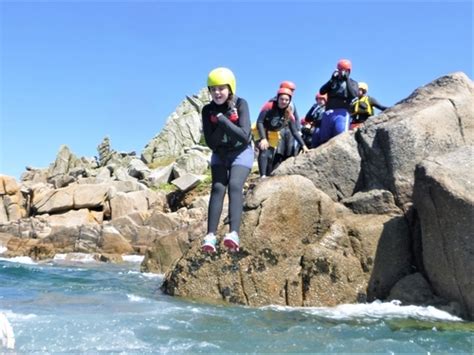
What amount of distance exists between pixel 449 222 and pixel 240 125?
3291 millimetres

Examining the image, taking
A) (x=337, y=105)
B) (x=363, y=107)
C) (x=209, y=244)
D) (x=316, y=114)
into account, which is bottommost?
(x=209, y=244)

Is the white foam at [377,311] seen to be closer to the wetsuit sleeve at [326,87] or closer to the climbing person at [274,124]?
the climbing person at [274,124]

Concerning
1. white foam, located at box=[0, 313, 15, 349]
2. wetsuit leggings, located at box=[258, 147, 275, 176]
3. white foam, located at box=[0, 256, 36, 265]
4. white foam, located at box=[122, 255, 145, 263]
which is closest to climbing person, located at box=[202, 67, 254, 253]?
white foam, located at box=[0, 313, 15, 349]

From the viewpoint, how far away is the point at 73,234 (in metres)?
21.7

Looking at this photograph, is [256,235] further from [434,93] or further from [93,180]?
[93,180]

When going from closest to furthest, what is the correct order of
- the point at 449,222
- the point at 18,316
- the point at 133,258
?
the point at 18,316 < the point at 449,222 < the point at 133,258

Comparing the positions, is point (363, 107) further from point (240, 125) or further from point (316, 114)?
point (240, 125)

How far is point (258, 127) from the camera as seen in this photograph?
31.8ft

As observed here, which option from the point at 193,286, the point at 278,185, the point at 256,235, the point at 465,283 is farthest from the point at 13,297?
the point at 465,283

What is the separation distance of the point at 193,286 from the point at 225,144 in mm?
3177

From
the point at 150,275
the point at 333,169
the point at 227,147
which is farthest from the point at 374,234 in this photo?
the point at 150,275

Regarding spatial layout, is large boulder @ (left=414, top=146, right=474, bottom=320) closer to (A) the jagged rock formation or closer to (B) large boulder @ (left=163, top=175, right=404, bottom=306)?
(A) the jagged rock formation

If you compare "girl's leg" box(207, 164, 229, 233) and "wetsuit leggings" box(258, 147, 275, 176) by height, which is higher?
"wetsuit leggings" box(258, 147, 275, 176)

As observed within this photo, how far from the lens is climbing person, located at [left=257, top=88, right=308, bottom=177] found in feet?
30.6
